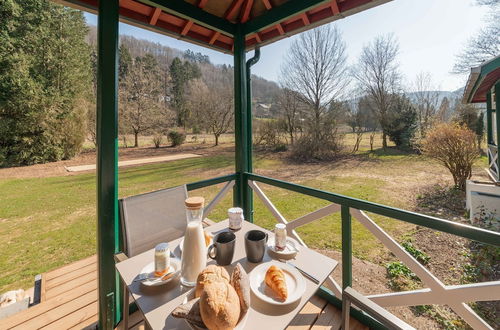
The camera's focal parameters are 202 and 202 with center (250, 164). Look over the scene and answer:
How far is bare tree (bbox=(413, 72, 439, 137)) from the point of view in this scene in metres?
9.23

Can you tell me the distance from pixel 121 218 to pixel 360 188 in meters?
6.84

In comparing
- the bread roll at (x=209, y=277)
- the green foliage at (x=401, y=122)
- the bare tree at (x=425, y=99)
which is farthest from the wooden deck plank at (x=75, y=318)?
the green foliage at (x=401, y=122)

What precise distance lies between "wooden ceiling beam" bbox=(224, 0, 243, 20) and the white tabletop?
7.59 ft

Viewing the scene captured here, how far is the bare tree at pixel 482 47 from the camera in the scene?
17.7ft

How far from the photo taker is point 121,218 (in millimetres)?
1345

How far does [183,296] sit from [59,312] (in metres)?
1.63

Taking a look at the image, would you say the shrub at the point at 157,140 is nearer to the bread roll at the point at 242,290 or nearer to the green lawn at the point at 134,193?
the green lawn at the point at 134,193

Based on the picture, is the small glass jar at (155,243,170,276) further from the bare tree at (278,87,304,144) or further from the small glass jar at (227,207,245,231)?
the bare tree at (278,87,304,144)

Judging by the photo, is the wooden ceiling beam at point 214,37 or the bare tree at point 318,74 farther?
the bare tree at point 318,74

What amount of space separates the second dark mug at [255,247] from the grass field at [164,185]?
3169mm

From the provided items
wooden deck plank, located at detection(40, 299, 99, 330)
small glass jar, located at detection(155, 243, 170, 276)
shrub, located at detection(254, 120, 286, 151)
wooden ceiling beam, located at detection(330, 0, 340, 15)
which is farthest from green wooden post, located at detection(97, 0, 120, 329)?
shrub, located at detection(254, 120, 286, 151)

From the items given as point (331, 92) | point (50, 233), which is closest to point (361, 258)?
point (50, 233)

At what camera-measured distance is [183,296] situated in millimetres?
764

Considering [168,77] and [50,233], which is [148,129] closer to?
[168,77]
